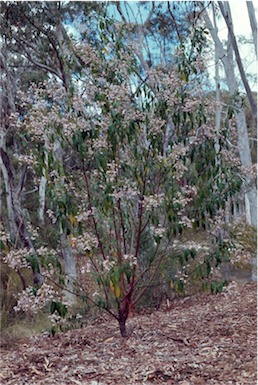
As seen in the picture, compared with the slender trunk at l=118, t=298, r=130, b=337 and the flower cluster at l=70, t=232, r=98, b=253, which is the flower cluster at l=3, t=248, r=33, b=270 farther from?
the slender trunk at l=118, t=298, r=130, b=337

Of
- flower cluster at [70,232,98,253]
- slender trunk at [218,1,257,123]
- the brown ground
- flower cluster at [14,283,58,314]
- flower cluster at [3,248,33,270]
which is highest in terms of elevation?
slender trunk at [218,1,257,123]

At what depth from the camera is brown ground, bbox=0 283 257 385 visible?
2207 millimetres

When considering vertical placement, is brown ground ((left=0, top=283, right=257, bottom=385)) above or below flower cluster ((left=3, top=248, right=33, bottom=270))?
below

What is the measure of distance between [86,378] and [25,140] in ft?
4.67

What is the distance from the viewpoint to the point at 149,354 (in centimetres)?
255

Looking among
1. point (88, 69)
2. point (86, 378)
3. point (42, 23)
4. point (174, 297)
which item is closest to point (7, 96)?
point (42, 23)

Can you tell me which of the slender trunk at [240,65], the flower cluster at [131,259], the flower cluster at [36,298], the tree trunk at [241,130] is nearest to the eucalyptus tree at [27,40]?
the slender trunk at [240,65]

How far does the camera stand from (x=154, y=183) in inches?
112

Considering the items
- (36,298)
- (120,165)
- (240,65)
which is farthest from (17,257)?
(240,65)

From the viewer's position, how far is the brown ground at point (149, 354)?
2.21 meters

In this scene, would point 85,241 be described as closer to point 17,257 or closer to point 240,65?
point 17,257

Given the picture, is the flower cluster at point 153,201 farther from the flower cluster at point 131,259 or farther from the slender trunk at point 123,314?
the slender trunk at point 123,314

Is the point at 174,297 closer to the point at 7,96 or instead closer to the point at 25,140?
the point at 25,140

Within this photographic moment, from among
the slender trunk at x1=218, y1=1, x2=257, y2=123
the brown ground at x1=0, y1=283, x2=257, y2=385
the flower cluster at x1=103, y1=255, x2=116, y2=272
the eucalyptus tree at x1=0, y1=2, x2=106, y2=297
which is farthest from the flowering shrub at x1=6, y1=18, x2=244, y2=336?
the eucalyptus tree at x1=0, y1=2, x2=106, y2=297
